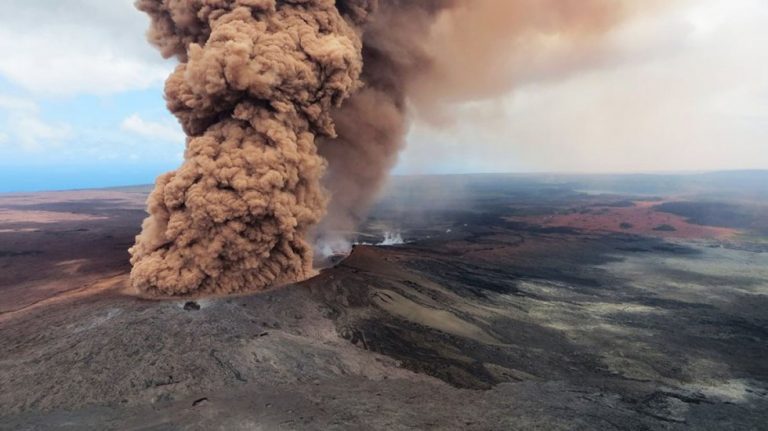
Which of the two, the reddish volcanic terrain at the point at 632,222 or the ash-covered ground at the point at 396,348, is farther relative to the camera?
the reddish volcanic terrain at the point at 632,222

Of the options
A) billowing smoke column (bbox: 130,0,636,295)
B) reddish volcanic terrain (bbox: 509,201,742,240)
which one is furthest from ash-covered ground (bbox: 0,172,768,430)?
reddish volcanic terrain (bbox: 509,201,742,240)

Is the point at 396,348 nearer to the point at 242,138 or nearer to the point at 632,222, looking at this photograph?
the point at 242,138

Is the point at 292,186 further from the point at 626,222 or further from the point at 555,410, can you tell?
the point at 626,222

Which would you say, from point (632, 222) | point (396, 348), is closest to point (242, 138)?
point (396, 348)

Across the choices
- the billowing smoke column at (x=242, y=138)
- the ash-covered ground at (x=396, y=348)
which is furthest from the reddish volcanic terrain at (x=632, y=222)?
the billowing smoke column at (x=242, y=138)

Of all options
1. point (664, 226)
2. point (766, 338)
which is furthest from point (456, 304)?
point (664, 226)

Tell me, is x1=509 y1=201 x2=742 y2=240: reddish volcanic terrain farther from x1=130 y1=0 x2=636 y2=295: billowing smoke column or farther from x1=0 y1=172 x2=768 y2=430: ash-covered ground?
x1=130 y1=0 x2=636 y2=295: billowing smoke column

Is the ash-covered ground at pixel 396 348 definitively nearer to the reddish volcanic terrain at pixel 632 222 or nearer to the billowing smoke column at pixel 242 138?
the billowing smoke column at pixel 242 138

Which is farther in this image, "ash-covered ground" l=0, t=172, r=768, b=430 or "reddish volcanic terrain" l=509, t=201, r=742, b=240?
"reddish volcanic terrain" l=509, t=201, r=742, b=240
